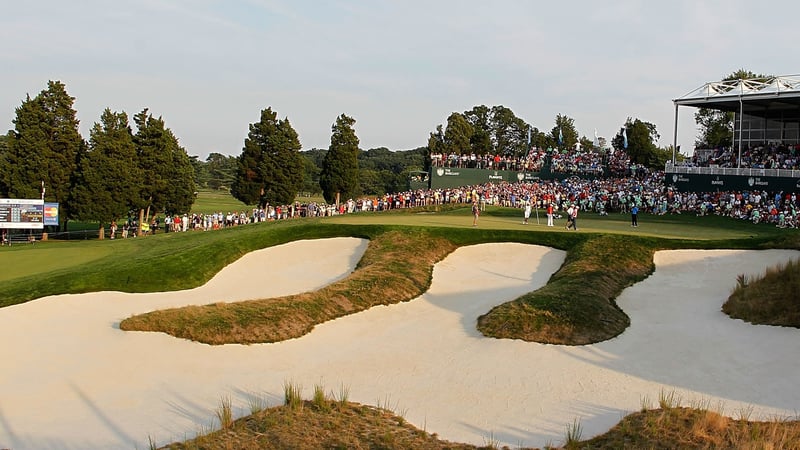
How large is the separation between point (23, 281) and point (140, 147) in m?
26.6

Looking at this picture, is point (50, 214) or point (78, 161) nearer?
point (50, 214)

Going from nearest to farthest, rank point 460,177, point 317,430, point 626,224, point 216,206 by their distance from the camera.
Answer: point 317,430
point 626,224
point 460,177
point 216,206

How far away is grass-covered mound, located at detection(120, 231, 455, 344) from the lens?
1659 centimetres

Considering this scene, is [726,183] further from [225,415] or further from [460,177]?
[225,415]

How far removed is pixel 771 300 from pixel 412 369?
32.5ft

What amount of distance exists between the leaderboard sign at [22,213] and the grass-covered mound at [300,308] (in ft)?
82.8

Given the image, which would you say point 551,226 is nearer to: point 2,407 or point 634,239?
point 634,239

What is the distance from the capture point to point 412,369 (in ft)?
47.2

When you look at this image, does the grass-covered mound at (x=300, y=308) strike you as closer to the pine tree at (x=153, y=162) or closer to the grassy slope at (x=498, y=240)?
the grassy slope at (x=498, y=240)

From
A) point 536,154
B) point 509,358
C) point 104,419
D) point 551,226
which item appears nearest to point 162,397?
point 104,419

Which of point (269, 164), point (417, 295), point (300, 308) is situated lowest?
point (300, 308)

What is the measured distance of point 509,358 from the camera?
1489 centimetres

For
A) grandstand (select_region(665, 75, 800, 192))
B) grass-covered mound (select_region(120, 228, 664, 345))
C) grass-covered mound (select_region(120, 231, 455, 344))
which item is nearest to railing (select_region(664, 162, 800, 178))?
grandstand (select_region(665, 75, 800, 192))

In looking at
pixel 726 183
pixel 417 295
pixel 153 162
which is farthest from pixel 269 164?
pixel 417 295
